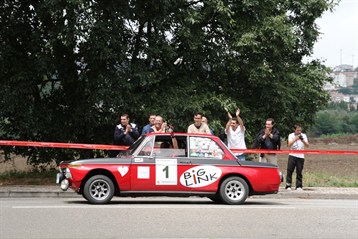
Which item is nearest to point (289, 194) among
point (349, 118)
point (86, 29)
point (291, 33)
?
point (86, 29)

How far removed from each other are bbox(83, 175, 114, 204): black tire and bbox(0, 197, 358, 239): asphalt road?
0.38m

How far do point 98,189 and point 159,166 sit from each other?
4.25ft

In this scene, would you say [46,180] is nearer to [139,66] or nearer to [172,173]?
[139,66]

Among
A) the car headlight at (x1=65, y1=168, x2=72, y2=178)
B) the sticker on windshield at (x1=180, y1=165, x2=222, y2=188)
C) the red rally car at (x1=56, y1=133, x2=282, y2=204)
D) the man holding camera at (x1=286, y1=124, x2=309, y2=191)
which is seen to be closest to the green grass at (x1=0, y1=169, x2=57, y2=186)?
the man holding camera at (x1=286, y1=124, x2=309, y2=191)

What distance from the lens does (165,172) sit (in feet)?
50.4

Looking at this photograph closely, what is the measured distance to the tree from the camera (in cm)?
2288

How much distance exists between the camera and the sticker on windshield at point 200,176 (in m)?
15.4

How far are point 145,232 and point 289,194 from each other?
29.6 ft

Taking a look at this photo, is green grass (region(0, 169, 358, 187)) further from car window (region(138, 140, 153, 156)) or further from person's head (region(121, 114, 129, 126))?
car window (region(138, 140, 153, 156))

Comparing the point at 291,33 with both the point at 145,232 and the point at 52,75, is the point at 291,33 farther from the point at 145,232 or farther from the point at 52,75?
the point at 145,232

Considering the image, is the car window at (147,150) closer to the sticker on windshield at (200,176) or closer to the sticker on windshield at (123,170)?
the sticker on windshield at (123,170)

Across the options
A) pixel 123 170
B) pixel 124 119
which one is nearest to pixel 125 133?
pixel 124 119

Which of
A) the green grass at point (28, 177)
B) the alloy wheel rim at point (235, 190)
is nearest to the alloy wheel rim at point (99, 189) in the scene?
the alloy wheel rim at point (235, 190)

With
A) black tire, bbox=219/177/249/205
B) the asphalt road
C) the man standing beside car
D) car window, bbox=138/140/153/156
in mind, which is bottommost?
the asphalt road
